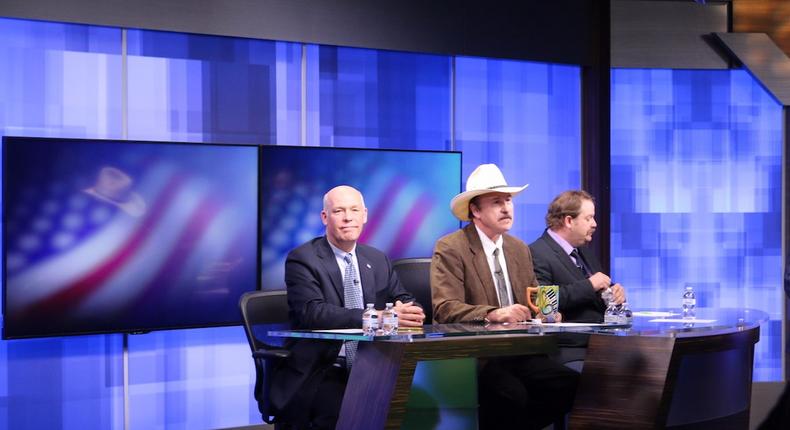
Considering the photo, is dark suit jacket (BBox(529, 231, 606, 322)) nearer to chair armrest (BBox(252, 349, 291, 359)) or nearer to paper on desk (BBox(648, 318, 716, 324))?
paper on desk (BBox(648, 318, 716, 324))

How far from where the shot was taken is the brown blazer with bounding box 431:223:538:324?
423cm

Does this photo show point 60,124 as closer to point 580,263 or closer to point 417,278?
point 417,278

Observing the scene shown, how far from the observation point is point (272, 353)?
4.09m

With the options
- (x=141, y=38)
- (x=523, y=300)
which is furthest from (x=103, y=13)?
(x=523, y=300)

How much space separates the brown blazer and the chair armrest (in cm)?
69

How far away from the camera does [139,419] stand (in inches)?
223

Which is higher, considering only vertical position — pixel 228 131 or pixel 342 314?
pixel 228 131

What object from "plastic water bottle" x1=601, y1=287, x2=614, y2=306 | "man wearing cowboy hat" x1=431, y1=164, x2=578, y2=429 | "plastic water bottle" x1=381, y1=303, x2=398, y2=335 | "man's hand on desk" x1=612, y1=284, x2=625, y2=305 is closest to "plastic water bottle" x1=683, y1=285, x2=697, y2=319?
"man's hand on desk" x1=612, y1=284, x2=625, y2=305

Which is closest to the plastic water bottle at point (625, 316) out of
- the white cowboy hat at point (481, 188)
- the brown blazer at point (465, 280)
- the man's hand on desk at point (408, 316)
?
the brown blazer at point (465, 280)

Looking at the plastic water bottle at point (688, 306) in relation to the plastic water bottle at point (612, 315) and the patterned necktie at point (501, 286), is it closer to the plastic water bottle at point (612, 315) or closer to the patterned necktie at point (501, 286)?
the plastic water bottle at point (612, 315)

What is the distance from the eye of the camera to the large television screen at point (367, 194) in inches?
231

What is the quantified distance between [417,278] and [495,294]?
61cm

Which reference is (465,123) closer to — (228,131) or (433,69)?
(433,69)

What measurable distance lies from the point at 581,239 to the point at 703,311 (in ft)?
2.30
